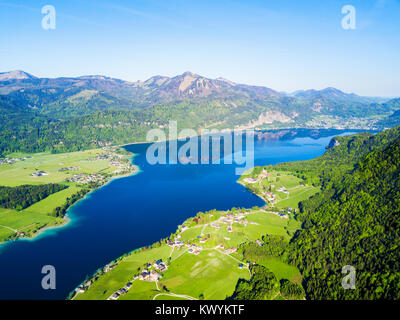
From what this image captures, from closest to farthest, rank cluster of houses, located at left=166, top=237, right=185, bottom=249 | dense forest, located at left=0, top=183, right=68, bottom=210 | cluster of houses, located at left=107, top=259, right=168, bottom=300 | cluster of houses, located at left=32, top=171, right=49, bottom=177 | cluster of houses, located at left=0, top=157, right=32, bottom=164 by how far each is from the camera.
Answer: cluster of houses, located at left=107, top=259, right=168, bottom=300 → cluster of houses, located at left=166, top=237, right=185, bottom=249 → dense forest, located at left=0, top=183, right=68, bottom=210 → cluster of houses, located at left=32, top=171, right=49, bottom=177 → cluster of houses, located at left=0, top=157, right=32, bottom=164

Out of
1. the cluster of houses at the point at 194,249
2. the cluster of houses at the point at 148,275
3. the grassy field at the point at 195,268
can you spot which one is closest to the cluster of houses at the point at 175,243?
the grassy field at the point at 195,268

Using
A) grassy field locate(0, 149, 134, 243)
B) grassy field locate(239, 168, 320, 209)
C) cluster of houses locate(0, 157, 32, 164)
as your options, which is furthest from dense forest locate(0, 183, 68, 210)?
grassy field locate(239, 168, 320, 209)

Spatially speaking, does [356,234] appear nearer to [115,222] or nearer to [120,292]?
[120,292]

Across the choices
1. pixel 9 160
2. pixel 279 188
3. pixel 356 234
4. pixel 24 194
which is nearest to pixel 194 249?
pixel 356 234

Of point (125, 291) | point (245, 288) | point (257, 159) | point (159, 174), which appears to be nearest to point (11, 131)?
point (159, 174)

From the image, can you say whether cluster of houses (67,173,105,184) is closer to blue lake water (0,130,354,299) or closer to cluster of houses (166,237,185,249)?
blue lake water (0,130,354,299)

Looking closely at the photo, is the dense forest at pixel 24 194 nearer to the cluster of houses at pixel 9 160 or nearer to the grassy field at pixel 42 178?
the grassy field at pixel 42 178
